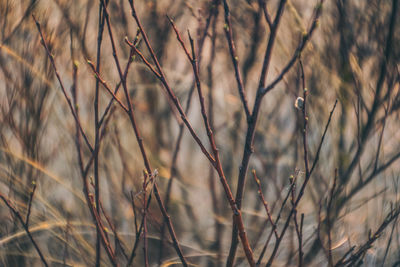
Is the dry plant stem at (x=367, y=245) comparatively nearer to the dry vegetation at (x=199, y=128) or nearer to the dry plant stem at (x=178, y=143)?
the dry vegetation at (x=199, y=128)

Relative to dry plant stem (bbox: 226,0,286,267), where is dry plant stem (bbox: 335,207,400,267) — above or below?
below

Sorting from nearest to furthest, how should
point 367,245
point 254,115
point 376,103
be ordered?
point 254,115, point 367,245, point 376,103

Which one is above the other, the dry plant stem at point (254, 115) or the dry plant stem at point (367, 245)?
the dry plant stem at point (254, 115)

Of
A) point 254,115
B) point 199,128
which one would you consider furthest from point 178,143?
point 254,115

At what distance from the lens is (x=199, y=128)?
1.19 metres

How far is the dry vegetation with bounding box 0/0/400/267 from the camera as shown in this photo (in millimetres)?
1140

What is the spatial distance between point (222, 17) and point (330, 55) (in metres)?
0.36

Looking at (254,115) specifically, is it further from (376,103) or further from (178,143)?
(376,103)

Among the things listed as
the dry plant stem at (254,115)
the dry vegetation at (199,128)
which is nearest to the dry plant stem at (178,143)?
the dry vegetation at (199,128)

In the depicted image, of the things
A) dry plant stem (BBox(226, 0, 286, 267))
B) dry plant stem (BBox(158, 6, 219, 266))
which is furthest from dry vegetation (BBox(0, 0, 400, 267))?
dry plant stem (BBox(226, 0, 286, 267))

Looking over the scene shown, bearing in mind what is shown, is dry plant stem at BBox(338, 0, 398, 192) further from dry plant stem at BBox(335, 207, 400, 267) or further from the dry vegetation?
dry plant stem at BBox(335, 207, 400, 267)

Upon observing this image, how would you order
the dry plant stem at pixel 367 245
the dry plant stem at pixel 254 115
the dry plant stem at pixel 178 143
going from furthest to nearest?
the dry plant stem at pixel 178 143 < the dry plant stem at pixel 367 245 < the dry plant stem at pixel 254 115

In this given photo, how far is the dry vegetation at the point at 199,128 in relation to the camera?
3.74 feet

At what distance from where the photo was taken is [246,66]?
46.4 inches
